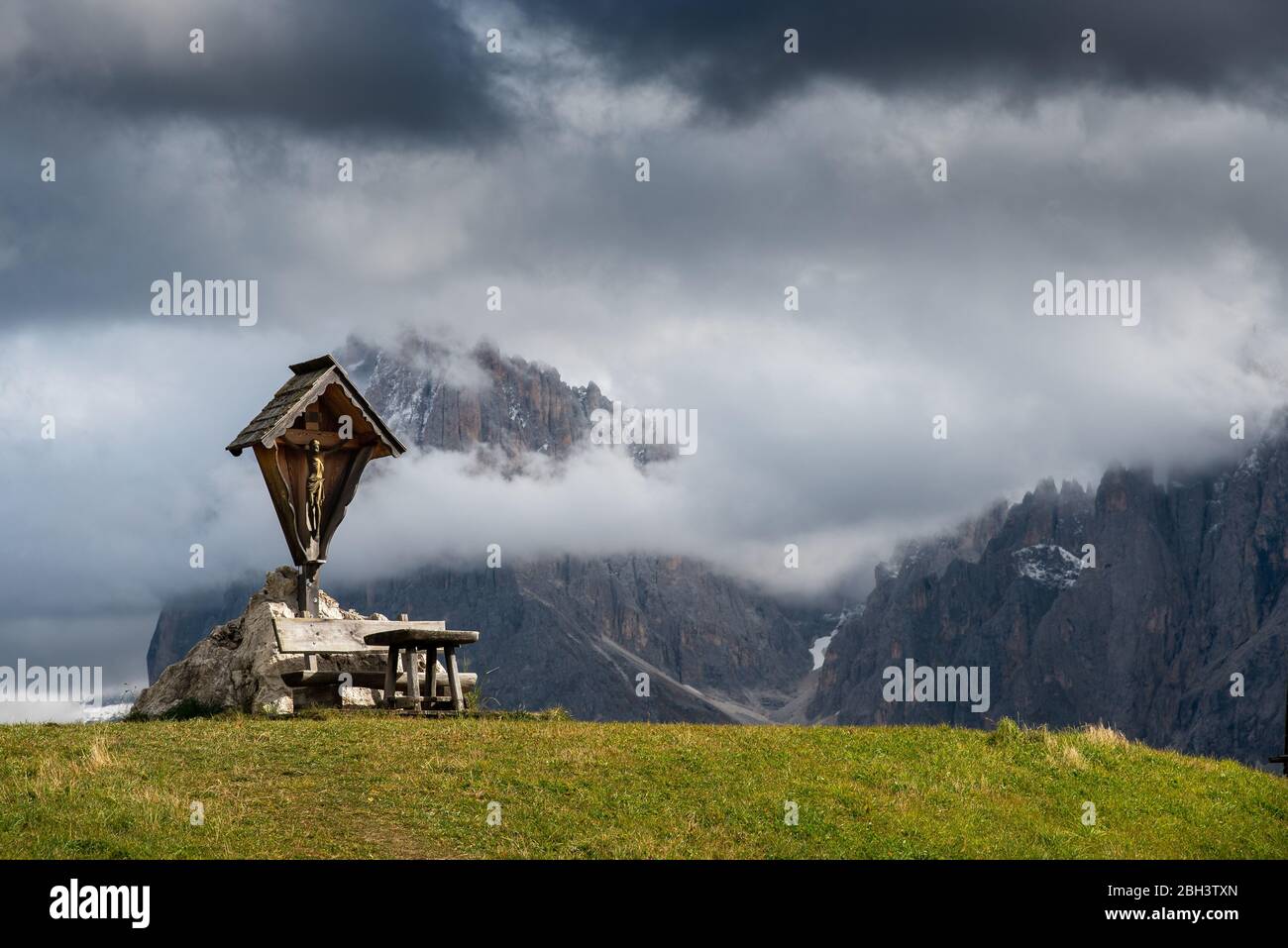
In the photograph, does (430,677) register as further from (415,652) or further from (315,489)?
(315,489)

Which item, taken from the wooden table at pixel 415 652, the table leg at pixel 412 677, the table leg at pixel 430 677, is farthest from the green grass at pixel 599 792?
the table leg at pixel 430 677

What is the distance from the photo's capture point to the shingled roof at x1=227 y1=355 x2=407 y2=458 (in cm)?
3191

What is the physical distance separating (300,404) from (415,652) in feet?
18.1

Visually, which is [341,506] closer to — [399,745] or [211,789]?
[399,745]

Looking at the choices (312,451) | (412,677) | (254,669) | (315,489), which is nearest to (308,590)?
(315,489)

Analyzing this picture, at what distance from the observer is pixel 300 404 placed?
31953 mm

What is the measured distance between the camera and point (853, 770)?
23844mm

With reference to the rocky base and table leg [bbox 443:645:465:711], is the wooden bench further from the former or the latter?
the rocky base

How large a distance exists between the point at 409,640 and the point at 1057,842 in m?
12.5

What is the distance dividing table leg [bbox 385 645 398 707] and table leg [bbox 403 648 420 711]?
0.70 feet

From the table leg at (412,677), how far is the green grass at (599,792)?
4.40 ft

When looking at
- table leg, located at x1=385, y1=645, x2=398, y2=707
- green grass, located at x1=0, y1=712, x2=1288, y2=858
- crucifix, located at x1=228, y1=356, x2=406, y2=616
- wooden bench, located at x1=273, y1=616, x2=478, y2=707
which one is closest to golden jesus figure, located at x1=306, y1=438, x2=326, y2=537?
crucifix, located at x1=228, y1=356, x2=406, y2=616
